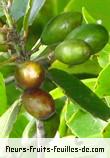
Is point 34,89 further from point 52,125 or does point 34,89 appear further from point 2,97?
point 52,125

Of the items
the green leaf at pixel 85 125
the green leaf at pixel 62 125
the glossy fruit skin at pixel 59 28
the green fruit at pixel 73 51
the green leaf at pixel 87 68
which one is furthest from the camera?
the green leaf at pixel 87 68

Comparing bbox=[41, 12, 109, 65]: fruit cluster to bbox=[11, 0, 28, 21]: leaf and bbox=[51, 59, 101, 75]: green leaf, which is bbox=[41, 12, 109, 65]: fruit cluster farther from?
bbox=[51, 59, 101, 75]: green leaf

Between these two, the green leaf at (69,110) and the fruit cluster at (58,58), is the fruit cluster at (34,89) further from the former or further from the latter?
the green leaf at (69,110)

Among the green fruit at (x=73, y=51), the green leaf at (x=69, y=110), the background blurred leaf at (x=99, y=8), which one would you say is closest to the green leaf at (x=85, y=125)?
the green leaf at (x=69, y=110)

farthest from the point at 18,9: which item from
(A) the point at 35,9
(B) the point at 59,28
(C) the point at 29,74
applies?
(C) the point at 29,74

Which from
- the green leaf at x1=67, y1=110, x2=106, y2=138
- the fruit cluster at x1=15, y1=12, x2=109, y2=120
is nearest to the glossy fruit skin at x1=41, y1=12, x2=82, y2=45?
the fruit cluster at x1=15, y1=12, x2=109, y2=120

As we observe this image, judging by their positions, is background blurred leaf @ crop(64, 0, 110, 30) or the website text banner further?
background blurred leaf @ crop(64, 0, 110, 30)

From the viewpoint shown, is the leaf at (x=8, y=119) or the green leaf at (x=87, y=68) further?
the green leaf at (x=87, y=68)
